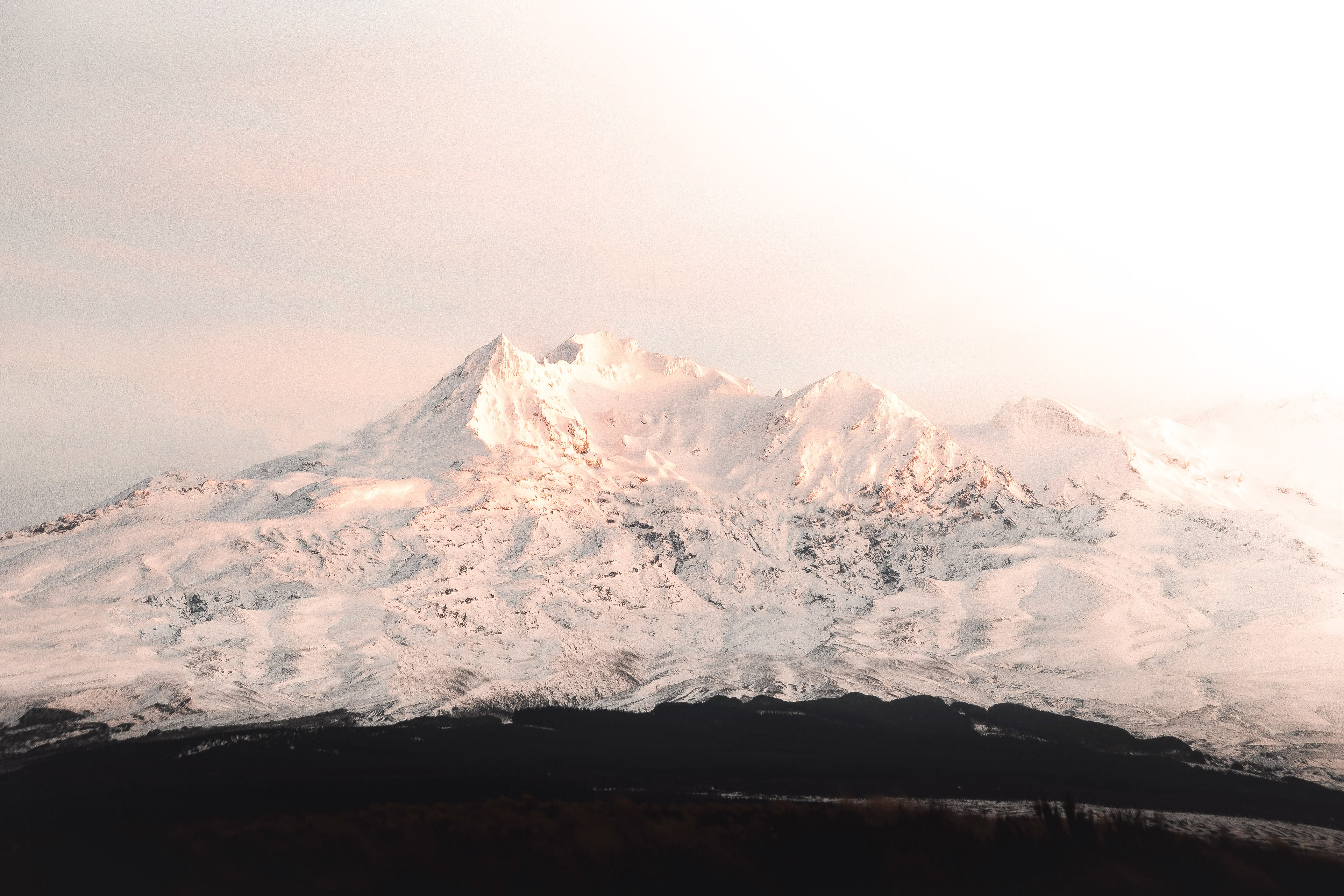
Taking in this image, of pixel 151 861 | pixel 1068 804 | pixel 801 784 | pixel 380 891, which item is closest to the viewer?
pixel 380 891

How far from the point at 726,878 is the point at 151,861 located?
58.7 m

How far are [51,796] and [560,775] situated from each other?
80.9 meters

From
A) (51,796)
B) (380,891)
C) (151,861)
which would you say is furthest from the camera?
(51,796)

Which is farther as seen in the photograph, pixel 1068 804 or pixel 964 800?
pixel 964 800

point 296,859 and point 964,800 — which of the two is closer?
point 296,859

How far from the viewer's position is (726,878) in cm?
11075

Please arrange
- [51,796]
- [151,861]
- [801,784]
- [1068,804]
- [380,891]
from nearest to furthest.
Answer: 1. [380,891]
2. [151,861]
3. [1068,804]
4. [51,796]
5. [801,784]

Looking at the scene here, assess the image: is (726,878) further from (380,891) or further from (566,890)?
(380,891)

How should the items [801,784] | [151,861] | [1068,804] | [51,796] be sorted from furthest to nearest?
[801,784] → [51,796] → [1068,804] → [151,861]

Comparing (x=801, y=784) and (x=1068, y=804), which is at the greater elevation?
(x=1068, y=804)

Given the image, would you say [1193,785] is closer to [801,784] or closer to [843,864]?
[801,784]

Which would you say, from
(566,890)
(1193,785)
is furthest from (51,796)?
(1193,785)

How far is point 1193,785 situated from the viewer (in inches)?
7672

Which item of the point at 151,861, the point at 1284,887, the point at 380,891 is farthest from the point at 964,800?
the point at 151,861
